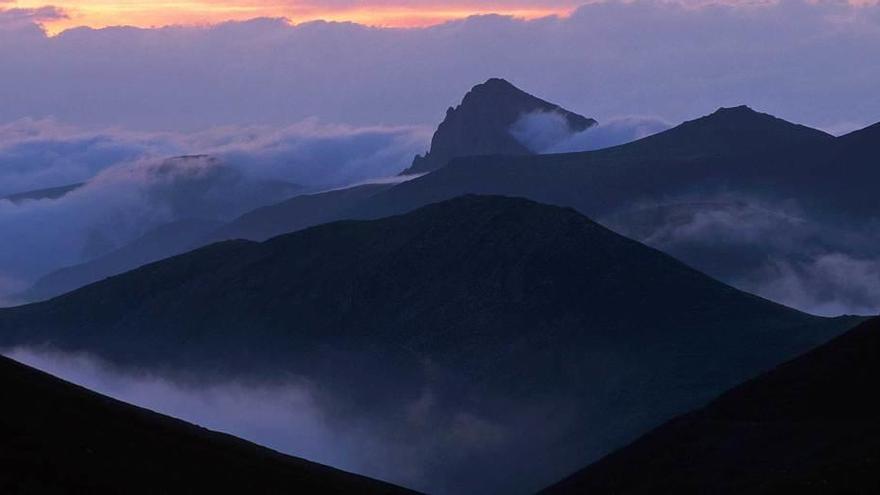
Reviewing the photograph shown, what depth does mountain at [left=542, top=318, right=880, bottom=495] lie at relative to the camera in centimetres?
12488

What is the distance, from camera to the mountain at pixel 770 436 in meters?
125

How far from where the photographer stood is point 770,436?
139 meters

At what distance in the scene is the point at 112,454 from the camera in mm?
87000

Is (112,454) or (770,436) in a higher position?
(770,436)

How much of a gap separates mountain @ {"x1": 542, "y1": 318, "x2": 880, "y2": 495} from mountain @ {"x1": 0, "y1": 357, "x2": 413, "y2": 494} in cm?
3258

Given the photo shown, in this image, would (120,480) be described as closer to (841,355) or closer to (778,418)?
(778,418)

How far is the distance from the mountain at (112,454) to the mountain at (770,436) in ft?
107

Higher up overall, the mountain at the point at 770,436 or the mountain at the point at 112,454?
the mountain at the point at 770,436

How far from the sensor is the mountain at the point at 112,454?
7644cm

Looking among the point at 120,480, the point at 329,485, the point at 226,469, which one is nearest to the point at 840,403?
the point at 329,485

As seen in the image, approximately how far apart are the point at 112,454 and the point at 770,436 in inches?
2748

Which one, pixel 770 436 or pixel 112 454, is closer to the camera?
pixel 112 454

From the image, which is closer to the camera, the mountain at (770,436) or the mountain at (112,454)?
the mountain at (112,454)

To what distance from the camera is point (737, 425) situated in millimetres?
148250
